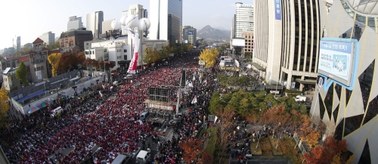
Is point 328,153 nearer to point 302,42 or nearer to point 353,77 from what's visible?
point 353,77

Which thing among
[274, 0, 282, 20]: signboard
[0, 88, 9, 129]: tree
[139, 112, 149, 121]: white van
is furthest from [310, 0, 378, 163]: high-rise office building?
[0, 88, 9, 129]: tree

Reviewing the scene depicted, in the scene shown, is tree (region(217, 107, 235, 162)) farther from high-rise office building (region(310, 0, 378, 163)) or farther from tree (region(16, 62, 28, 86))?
tree (region(16, 62, 28, 86))

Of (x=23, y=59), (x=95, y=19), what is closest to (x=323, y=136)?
(x=23, y=59)

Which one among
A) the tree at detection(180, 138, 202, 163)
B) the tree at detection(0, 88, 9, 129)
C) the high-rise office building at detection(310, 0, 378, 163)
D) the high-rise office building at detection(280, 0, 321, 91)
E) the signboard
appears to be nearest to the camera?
the high-rise office building at detection(310, 0, 378, 163)

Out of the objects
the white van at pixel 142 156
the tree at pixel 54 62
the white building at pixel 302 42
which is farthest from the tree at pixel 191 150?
the tree at pixel 54 62

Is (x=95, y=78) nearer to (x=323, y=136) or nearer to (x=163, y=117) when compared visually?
(x=163, y=117)

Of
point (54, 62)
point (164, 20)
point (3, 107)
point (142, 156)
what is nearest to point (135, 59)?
point (54, 62)
